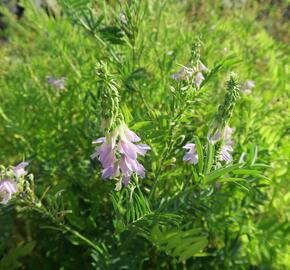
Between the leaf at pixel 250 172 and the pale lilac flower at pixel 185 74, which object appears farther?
the pale lilac flower at pixel 185 74

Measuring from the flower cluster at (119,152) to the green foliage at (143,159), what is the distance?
0.11m

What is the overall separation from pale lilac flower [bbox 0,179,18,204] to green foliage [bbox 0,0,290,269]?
0.03 m

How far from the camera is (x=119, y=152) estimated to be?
2.88ft

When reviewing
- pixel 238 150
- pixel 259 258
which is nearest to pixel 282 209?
pixel 259 258

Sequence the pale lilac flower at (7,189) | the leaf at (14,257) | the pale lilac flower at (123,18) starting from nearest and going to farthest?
1. the pale lilac flower at (7,189)
2. the pale lilac flower at (123,18)
3. the leaf at (14,257)

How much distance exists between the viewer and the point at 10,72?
212 centimetres

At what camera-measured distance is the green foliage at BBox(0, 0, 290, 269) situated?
118cm

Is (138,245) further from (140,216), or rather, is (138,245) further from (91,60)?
(91,60)

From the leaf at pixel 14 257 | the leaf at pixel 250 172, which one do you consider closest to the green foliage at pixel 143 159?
the leaf at pixel 14 257

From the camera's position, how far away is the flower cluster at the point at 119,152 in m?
0.85

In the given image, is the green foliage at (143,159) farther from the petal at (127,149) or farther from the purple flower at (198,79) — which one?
the petal at (127,149)

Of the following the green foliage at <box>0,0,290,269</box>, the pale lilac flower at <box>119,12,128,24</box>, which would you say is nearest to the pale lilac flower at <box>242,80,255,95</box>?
the green foliage at <box>0,0,290,269</box>

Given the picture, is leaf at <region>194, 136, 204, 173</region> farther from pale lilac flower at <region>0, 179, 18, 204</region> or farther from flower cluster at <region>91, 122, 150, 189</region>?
pale lilac flower at <region>0, 179, 18, 204</region>

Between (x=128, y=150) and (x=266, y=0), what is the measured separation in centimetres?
269
